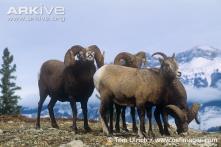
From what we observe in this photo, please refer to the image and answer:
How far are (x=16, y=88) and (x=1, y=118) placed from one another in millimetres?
26684

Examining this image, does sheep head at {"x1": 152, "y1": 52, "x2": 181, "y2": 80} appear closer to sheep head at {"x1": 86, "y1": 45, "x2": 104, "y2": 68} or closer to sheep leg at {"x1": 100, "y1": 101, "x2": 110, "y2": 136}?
sheep leg at {"x1": 100, "y1": 101, "x2": 110, "y2": 136}

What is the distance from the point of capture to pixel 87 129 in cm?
2544

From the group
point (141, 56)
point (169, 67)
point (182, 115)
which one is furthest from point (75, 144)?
point (141, 56)

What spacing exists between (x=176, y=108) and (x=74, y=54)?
4.38 meters

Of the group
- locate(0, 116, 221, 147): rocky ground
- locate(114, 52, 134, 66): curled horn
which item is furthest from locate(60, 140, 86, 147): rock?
locate(114, 52, 134, 66): curled horn

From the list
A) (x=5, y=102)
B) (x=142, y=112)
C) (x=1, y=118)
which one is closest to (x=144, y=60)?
(x=142, y=112)

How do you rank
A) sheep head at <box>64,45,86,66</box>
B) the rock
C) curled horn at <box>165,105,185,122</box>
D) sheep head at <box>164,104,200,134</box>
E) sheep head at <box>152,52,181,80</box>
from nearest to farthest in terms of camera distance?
the rock → sheep head at <box>152,52,181,80</box> → curled horn at <box>165,105,185,122</box> → sheep head at <box>164,104,200,134</box> → sheep head at <box>64,45,86,66</box>

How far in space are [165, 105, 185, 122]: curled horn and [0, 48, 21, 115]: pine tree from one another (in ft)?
108

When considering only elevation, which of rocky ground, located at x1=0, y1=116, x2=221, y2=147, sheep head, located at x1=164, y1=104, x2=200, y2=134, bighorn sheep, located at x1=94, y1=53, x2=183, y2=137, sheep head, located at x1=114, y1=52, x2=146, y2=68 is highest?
sheep head, located at x1=114, y1=52, x2=146, y2=68

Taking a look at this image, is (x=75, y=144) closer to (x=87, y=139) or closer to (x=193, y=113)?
(x=87, y=139)

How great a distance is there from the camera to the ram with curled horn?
24.4 m

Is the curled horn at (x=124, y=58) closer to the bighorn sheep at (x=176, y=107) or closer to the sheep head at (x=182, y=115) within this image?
the bighorn sheep at (x=176, y=107)

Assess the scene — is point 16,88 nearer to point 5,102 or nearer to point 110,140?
point 5,102

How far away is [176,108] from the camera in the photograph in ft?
82.0
